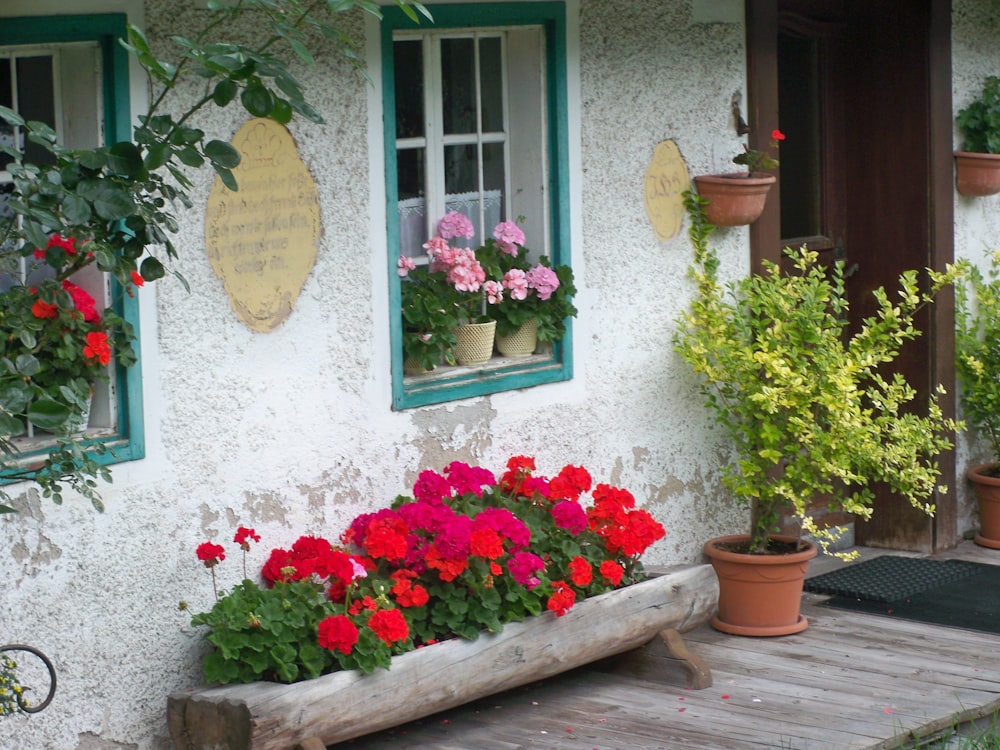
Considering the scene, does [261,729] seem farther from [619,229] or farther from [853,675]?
[619,229]

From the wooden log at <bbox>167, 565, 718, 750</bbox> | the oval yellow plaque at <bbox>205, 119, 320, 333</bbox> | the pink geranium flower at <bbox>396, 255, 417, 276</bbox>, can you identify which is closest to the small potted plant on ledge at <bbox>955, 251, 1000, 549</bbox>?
the wooden log at <bbox>167, 565, 718, 750</bbox>

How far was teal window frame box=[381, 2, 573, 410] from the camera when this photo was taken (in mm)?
5207

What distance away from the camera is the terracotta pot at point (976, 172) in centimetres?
737

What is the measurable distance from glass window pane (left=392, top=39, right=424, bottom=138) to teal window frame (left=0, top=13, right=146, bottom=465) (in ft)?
4.12

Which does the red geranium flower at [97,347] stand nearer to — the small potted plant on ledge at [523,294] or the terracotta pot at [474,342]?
the terracotta pot at [474,342]

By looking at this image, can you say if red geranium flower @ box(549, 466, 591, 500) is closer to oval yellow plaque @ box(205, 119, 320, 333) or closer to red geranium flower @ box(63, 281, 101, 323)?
oval yellow plaque @ box(205, 119, 320, 333)

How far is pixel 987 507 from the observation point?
7523 mm

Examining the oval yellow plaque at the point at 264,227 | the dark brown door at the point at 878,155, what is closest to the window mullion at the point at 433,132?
the oval yellow plaque at the point at 264,227

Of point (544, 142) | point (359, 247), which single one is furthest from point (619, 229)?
point (359, 247)

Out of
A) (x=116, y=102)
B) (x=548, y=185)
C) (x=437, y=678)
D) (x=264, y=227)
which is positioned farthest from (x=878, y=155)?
(x=116, y=102)

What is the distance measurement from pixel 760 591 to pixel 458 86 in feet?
7.07

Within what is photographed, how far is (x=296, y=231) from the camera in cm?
493

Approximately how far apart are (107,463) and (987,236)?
5.00 metres

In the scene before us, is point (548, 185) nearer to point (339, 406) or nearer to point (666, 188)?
point (666, 188)
